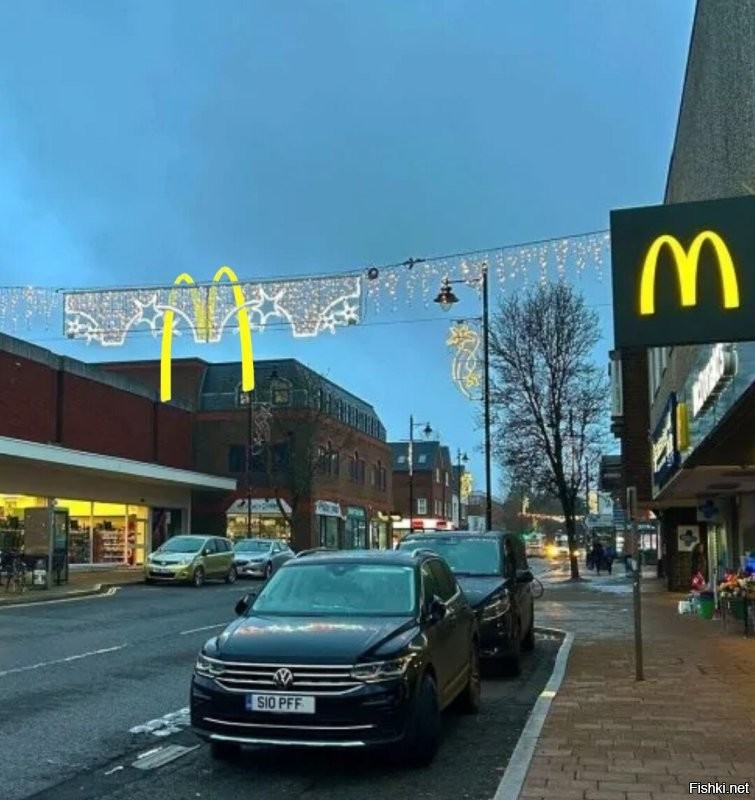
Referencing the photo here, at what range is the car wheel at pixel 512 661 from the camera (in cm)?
1198

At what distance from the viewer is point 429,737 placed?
708 centimetres

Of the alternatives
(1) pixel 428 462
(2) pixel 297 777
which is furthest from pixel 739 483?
(1) pixel 428 462

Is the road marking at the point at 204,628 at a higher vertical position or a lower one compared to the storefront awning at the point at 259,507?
lower

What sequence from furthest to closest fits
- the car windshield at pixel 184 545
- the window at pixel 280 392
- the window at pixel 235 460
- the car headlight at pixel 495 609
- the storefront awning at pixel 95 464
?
the window at pixel 235 460 < the window at pixel 280 392 < the car windshield at pixel 184 545 < the storefront awning at pixel 95 464 < the car headlight at pixel 495 609

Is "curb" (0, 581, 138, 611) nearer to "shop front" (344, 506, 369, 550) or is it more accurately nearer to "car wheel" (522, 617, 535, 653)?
"car wheel" (522, 617, 535, 653)

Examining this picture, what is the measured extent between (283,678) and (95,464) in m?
29.5

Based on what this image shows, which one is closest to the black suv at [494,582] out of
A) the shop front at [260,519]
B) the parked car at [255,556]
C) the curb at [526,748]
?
the curb at [526,748]

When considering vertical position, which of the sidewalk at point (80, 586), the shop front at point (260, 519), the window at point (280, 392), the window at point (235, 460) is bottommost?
the sidewalk at point (80, 586)

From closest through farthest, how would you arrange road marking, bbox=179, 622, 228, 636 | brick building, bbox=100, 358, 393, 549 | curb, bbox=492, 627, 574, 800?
curb, bbox=492, 627, 574, 800, road marking, bbox=179, 622, 228, 636, brick building, bbox=100, 358, 393, 549

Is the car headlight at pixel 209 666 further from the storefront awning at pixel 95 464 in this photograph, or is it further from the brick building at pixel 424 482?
the brick building at pixel 424 482

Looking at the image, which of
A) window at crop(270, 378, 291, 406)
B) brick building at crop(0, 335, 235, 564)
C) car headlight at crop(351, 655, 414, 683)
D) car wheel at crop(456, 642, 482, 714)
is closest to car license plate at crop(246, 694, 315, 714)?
car headlight at crop(351, 655, 414, 683)

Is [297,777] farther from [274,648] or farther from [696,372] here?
[696,372]

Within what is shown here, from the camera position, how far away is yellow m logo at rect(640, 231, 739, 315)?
24.1 feet

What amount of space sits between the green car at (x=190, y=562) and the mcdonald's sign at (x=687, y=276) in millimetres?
24265
